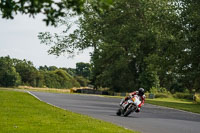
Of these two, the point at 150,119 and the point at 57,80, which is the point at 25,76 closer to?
the point at 57,80

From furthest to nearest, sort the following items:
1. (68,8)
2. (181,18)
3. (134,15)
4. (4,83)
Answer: (4,83) < (134,15) < (181,18) < (68,8)

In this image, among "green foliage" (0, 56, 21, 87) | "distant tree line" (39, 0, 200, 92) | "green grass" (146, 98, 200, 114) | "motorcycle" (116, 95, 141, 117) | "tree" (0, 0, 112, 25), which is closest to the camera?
"tree" (0, 0, 112, 25)

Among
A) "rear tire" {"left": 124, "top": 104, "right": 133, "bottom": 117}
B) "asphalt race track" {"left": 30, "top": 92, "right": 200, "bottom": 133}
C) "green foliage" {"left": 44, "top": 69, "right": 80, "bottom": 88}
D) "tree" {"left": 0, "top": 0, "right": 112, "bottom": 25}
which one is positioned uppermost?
"green foliage" {"left": 44, "top": 69, "right": 80, "bottom": 88}

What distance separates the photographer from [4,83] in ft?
283

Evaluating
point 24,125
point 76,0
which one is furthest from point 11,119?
point 76,0

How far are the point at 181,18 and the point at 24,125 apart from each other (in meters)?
31.5

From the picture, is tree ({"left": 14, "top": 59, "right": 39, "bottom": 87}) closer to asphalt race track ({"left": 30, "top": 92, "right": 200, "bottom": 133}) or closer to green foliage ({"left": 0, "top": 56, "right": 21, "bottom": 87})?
green foliage ({"left": 0, "top": 56, "right": 21, "bottom": 87})

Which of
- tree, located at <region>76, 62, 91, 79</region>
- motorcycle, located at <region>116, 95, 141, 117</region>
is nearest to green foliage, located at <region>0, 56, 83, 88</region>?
tree, located at <region>76, 62, 91, 79</region>

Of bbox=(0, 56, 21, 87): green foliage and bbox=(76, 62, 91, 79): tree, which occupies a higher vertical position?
bbox=(76, 62, 91, 79): tree

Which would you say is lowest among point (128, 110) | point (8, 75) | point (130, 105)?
point (128, 110)

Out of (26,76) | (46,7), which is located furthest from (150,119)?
(26,76)

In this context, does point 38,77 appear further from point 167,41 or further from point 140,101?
point 140,101

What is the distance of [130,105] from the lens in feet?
63.6

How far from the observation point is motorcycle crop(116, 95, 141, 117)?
62.9 feet
